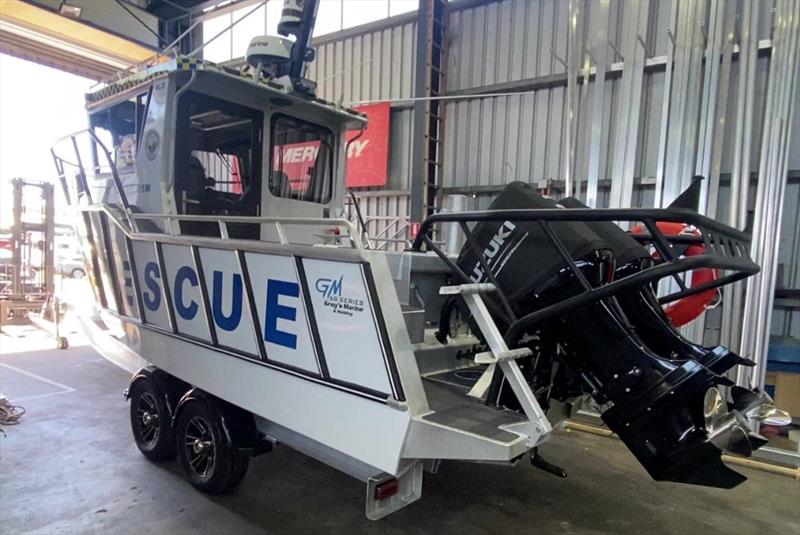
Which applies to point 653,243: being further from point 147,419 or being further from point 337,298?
point 147,419

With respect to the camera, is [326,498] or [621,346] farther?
[326,498]

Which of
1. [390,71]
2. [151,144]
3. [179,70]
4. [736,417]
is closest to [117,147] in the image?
[151,144]

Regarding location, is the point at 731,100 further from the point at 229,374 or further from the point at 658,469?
the point at 229,374

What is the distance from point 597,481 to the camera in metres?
3.74

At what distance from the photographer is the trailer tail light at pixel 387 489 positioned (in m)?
2.02

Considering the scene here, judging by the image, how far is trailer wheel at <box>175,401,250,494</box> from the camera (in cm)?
303

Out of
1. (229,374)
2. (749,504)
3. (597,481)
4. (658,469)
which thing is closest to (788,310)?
(749,504)

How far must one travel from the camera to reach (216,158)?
3.83m

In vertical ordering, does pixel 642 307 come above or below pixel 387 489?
above

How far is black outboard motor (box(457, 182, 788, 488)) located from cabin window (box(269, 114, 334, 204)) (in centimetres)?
224

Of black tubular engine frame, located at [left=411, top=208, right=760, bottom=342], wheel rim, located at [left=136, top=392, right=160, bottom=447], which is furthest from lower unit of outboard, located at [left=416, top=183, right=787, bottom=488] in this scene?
wheel rim, located at [left=136, top=392, right=160, bottom=447]

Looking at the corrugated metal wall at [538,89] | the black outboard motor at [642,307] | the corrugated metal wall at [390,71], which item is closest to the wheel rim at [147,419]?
the black outboard motor at [642,307]

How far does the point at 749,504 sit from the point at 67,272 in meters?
17.1

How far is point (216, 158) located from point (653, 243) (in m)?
3.18
